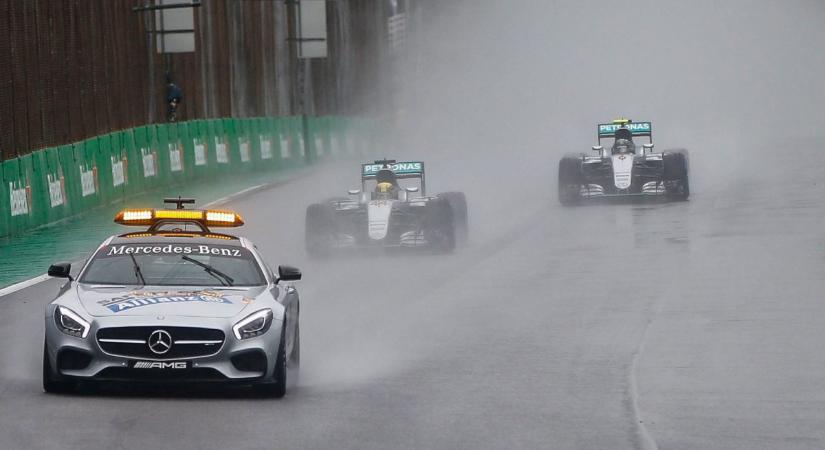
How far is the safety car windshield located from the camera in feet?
45.1

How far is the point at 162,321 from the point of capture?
1255 cm

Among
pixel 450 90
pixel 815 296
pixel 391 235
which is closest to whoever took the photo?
pixel 815 296

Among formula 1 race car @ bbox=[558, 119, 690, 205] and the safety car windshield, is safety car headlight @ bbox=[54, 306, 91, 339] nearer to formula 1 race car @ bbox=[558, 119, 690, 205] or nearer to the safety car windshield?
the safety car windshield

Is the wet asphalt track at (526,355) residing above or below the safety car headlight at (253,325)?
below

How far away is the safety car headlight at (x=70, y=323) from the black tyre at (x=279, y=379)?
1.41 m

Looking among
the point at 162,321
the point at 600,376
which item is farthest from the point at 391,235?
the point at 162,321

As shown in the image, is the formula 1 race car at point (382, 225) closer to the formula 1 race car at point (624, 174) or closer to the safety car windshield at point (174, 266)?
the formula 1 race car at point (624, 174)

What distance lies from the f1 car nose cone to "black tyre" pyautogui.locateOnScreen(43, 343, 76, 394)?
0.68 m

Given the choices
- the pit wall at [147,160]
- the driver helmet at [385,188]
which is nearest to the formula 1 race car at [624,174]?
the driver helmet at [385,188]

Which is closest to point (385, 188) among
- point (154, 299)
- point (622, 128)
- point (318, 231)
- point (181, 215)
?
point (318, 231)

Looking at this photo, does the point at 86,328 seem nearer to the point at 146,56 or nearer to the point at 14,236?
the point at 14,236

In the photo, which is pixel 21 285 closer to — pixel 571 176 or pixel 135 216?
pixel 135 216

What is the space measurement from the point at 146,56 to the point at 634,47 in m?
61.6

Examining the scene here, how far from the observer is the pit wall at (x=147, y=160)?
94.7 ft
